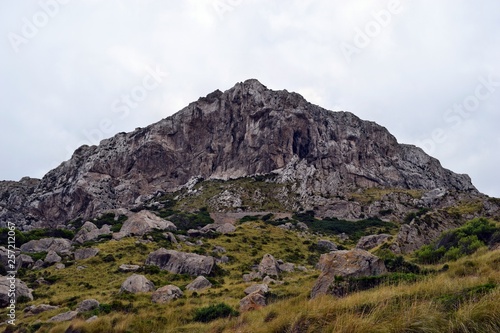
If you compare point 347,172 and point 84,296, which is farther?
point 347,172

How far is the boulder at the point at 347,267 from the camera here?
44.4 ft

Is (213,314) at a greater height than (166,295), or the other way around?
(213,314)

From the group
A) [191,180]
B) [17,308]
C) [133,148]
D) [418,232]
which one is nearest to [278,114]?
[191,180]

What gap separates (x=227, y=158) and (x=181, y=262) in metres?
97.1

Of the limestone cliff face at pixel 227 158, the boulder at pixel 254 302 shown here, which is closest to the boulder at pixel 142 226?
the boulder at pixel 254 302

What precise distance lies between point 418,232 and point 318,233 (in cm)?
4244

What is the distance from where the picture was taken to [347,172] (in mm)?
121625

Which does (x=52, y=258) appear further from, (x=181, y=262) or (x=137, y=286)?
(x=137, y=286)

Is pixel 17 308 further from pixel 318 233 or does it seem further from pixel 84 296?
pixel 318 233

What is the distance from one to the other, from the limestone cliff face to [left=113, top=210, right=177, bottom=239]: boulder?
5807 cm

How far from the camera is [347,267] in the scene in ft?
46.0

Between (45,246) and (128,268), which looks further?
(45,246)

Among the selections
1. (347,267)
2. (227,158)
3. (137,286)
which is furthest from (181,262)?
(227,158)

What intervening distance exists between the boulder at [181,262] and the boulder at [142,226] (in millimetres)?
16081
